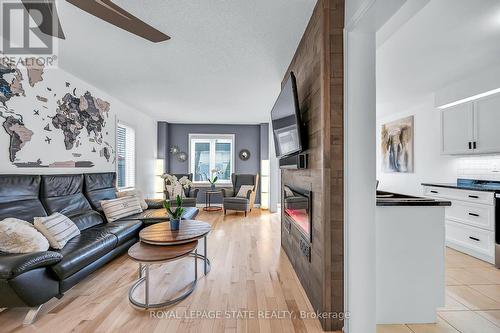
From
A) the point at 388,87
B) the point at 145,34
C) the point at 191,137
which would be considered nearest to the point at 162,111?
the point at 191,137

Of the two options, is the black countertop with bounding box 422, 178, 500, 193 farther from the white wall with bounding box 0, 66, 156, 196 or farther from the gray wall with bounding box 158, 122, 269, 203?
the white wall with bounding box 0, 66, 156, 196

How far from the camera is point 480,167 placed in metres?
3.54

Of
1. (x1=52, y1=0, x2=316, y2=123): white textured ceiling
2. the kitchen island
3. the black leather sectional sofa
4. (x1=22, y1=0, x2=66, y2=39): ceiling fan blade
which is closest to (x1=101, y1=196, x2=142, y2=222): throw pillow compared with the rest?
the black leather sectional sofa

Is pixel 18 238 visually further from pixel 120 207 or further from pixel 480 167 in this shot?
pixel 480 167

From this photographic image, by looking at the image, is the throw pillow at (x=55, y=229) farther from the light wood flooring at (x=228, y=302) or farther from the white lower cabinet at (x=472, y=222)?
the white lower cabinet at (x=472, y=222)

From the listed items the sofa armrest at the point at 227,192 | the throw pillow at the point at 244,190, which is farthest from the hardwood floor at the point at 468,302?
the sofa armrest at the point at 227,192

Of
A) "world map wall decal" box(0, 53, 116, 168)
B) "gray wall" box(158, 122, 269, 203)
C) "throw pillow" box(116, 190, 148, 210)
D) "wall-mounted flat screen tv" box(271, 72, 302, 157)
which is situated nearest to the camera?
"wall-mounted flat screen tv" box(271, 72, 302, 157)

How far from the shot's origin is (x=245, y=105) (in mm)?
4863

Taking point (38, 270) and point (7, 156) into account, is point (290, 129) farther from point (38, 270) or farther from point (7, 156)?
point (7, 156)

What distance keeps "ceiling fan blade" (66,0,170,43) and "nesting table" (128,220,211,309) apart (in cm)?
182

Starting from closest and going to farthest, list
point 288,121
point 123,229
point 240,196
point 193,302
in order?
point 193,302, point 288,121, point 123,229, point 240,196

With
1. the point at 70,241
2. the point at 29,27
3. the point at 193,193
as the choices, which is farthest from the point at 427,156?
the point at 29,27

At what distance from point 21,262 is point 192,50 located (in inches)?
97.0

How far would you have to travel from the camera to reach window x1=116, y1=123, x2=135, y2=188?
4664 millimetres
